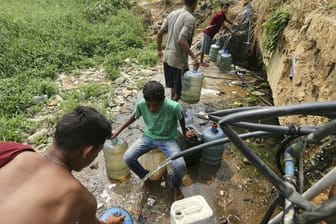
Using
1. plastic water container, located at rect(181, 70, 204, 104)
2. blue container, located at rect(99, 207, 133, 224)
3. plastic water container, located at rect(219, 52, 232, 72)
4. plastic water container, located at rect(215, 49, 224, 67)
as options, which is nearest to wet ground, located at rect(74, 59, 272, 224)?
blue container, located at rect(99, 207, 133, 224)

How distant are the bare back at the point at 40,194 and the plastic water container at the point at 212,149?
1.95 m

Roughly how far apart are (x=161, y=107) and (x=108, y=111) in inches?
83.8

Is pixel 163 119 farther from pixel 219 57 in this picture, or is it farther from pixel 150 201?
pixel 219 57

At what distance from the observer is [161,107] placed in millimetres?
2904

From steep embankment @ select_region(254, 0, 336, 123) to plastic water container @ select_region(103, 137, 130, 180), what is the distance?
2.19 metres

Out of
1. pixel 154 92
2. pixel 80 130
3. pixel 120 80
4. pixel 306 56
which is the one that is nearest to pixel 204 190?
pixel 154 92

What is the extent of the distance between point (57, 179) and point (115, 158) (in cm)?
180

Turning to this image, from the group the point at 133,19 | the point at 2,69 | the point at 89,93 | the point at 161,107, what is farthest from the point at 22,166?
the point at 133,19

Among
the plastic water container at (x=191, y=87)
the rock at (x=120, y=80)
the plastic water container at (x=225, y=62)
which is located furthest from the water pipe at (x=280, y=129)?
the plastic water container at (x=225, y=62)

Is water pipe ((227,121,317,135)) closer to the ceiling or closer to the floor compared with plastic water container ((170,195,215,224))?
closer to the ceiling

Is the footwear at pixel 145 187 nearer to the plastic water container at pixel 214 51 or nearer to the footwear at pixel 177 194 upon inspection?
the footwear at pixel 177 194

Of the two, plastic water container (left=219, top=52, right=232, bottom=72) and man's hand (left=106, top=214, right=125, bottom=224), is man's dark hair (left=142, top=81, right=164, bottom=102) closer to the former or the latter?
man's hand (left=106, top=214, right=125, bottom=224)

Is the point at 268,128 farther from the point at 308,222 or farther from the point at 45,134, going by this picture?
the point at 45,134

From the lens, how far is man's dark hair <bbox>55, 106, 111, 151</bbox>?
1.60m
